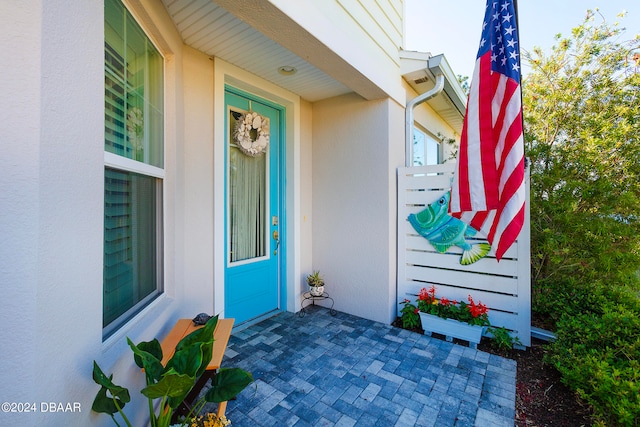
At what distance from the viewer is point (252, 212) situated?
3311 mm

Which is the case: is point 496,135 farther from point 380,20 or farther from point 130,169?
point 130,169

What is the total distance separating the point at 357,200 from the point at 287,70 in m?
1.67

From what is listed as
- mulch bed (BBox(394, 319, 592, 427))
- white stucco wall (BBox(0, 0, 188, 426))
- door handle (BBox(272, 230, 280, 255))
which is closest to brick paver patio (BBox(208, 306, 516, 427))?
mulch bed (BBox(394, 319, 592, 427))

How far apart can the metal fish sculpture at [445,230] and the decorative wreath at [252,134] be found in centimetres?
197

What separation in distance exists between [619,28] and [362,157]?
2.87 meters

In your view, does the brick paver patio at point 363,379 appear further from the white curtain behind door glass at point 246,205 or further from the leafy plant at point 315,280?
the white curtain behind door glass at point 246,205

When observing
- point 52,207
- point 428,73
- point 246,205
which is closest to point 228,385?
point 52,207

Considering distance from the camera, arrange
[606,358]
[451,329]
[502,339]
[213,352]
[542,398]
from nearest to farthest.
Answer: [213,352]
[606,358]
[542,398]
[502,339]
[451,329]

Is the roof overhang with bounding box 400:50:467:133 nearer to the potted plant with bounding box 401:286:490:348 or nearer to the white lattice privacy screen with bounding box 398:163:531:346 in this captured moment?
the white lattice privacy screen with bounding box 398:163:531:346

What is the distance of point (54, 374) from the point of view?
2.98ft

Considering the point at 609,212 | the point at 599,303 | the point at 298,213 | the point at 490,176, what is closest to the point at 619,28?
the point at 609,212

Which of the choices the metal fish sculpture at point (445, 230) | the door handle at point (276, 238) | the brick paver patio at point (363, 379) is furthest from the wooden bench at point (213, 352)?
the metal fish sculpture at point (445, 230)

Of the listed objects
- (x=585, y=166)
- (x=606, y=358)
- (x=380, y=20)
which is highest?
(x=380, y=20)

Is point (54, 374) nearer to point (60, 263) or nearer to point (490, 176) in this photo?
point (60, 263)
